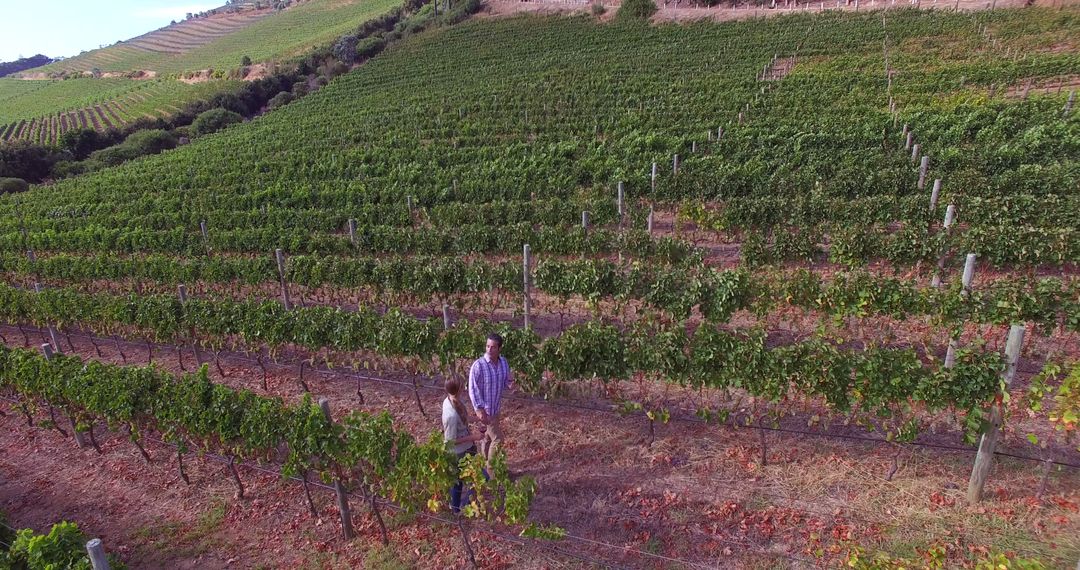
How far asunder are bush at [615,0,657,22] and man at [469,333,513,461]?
53.2 meters

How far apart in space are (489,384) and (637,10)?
5468 centimetres

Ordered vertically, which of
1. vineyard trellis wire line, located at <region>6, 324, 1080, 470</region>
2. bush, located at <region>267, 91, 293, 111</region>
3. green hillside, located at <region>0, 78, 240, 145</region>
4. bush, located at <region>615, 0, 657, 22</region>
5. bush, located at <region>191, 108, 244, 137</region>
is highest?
bush, located at <region>615, 0, 657, 22</region>

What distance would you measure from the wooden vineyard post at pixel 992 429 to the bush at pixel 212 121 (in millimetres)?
50661

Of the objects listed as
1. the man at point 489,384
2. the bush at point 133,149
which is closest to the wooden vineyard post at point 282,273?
the man at point 489,384

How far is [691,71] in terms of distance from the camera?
1384 inches

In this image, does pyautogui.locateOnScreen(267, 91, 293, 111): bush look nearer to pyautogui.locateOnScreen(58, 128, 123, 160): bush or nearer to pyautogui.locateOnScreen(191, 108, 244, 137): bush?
pyautogui.locateOnScreen(191, 108, 244, 137): bush

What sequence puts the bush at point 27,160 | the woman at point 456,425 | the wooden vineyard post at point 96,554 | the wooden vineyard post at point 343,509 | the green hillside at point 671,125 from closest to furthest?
1. the wooden vineyard post at point 96,554
2. the woman at point 456,425
3. the wooden vineyard post at point 343,509
4. the green hillside at point 671,125
5. the bush at point 27,160

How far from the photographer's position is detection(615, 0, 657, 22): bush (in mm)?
51969

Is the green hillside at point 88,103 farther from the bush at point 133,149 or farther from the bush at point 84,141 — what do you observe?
the bush at point 133,149

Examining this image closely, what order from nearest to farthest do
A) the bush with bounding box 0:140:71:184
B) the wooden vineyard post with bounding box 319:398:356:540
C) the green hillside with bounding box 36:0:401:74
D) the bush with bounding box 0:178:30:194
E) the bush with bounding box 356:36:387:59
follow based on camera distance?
1. the wooden vineyard post with bounding box 319:398:356:540
2. the bush with bounding box 0:178:30:194
3. the bush with bounding box 0:140:71:184
4. the bush with bounding box 356:36:387:59
5. the green hillside with bounding box 36:0:401:74

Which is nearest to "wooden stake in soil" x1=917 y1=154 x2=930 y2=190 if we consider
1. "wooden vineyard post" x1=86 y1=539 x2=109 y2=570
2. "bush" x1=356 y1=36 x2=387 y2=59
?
"wooden vineyard post" x1=86 y1=539 x2=109 y2=570

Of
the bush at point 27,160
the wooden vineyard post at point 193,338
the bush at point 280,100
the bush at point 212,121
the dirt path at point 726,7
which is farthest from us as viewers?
the bush at point 280,100

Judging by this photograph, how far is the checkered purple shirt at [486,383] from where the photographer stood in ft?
20.6

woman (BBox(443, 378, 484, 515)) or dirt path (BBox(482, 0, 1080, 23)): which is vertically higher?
dirt path (BBox(482, 0, 1080, 23))
